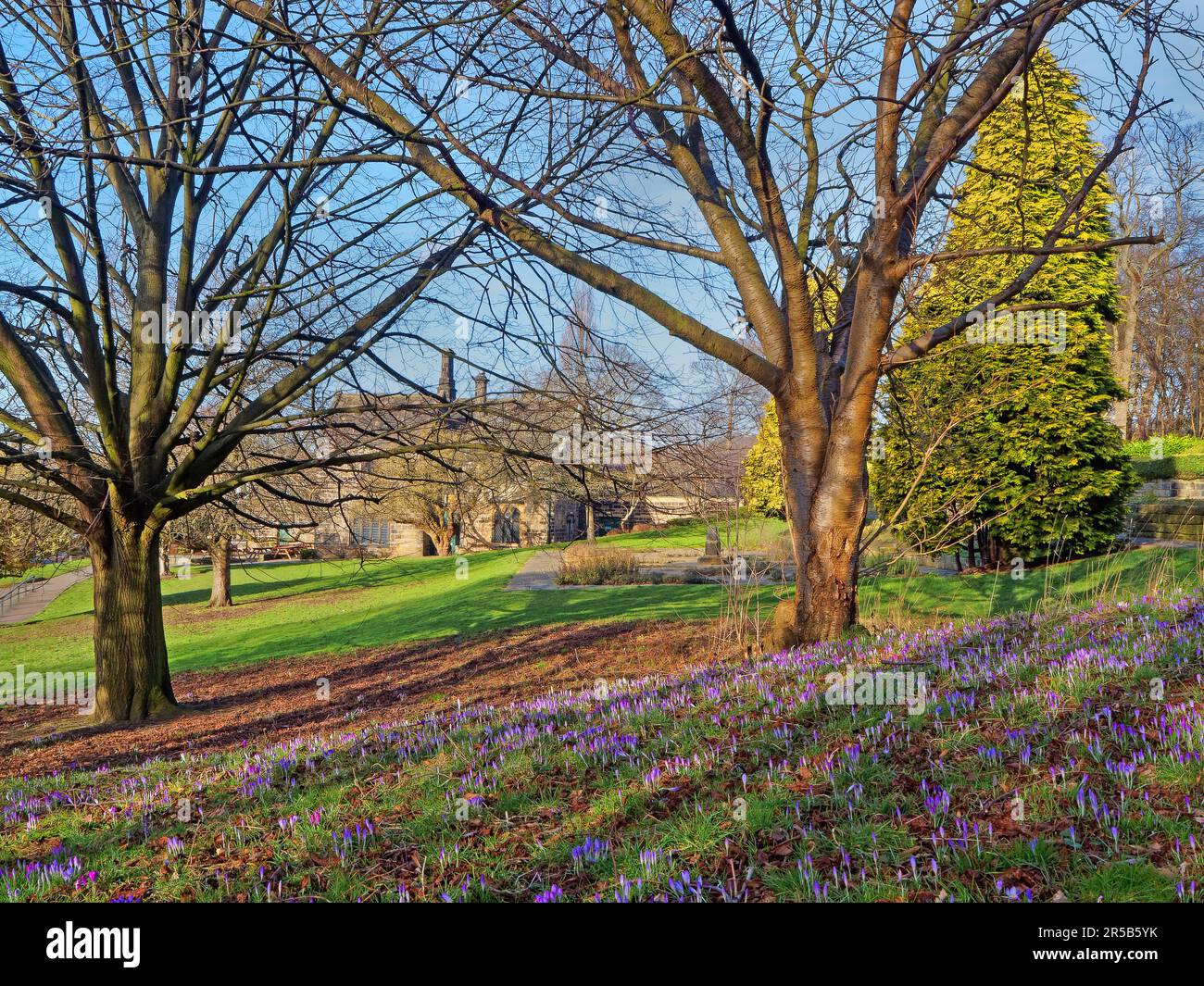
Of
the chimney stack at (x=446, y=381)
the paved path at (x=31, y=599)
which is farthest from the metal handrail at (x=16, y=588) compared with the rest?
the chimney stack at (x=446, y=381)

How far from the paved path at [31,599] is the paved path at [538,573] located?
13.4 m

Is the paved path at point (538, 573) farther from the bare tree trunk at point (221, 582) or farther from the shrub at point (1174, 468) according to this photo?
the shrub at point (1174, 468)

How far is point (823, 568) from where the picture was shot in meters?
7.22

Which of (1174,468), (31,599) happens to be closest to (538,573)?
(1174,468)

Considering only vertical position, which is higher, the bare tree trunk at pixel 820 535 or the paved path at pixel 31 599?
the bare tree trunk at pixel 820 535

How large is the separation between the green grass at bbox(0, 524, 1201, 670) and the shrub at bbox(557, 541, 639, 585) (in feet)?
4.77

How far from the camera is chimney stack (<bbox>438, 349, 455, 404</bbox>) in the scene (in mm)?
9852

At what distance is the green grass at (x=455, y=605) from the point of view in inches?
423

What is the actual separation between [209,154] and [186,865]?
9703mm

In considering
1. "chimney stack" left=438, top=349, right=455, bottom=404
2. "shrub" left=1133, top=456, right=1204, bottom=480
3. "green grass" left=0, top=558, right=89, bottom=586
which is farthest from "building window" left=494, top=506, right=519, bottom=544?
"chimney stack" left=438, top=349, right=455, bottom=404

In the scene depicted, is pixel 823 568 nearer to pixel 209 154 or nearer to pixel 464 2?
pixel 464 2

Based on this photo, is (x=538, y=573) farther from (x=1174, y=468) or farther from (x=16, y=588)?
(x=1174, y=468)

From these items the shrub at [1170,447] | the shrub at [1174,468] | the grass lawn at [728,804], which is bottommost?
the grass lawn at [728,804]
